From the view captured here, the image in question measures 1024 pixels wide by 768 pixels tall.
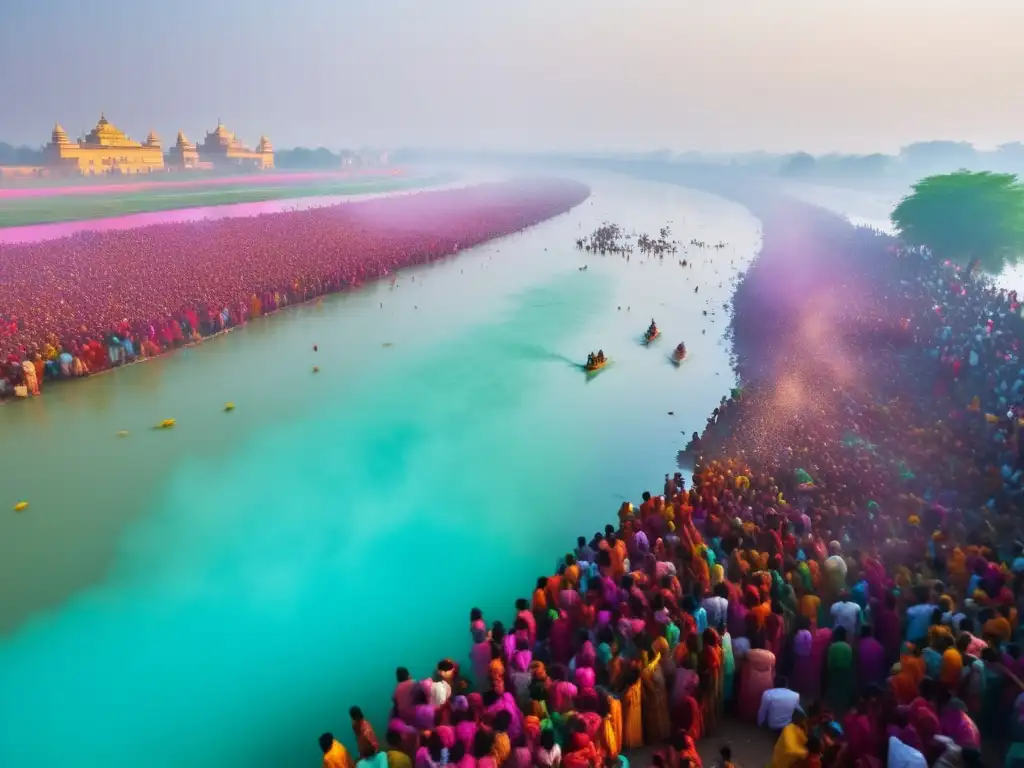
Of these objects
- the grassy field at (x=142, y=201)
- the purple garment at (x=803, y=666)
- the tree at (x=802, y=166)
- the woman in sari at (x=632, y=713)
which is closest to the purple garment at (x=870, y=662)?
the purple garment at (x=803, y=666)

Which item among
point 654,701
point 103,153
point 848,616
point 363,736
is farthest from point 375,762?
point 103,153

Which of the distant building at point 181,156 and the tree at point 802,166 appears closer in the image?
the distant building at point 181,156

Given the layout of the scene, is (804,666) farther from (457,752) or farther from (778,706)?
(457,752)

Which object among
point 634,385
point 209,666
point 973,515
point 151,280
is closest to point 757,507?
point 973,515

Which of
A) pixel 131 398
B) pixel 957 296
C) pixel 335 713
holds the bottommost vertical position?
pixel 335 713

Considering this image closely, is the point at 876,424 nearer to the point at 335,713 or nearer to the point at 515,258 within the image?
the point at 335,713

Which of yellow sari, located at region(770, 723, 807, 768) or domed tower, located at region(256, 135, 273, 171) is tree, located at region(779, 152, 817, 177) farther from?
yellow sari, located at region(770, 723, 807, 768)

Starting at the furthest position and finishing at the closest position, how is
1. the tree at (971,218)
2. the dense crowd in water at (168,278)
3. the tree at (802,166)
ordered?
the tree at (802,166) → the tree at (971,218) → the dense crowd in water at (168,278)

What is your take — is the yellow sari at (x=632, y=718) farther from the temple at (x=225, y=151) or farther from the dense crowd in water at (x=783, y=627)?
the temple at (x=225, y=151)
